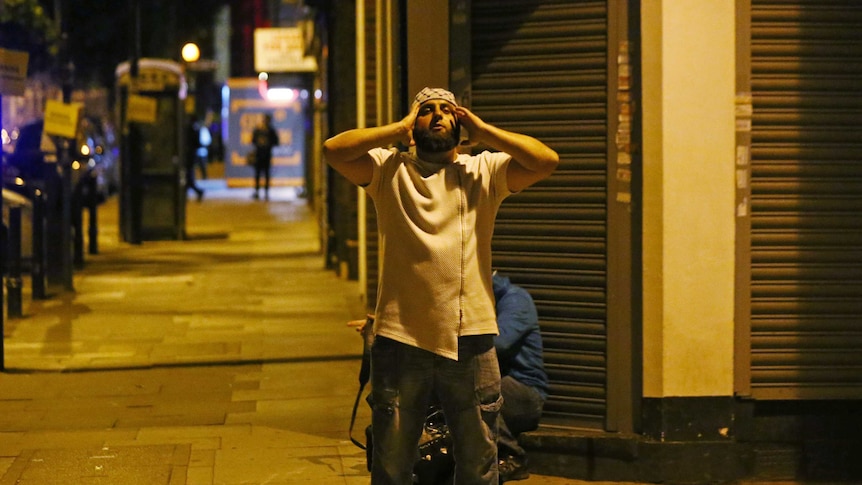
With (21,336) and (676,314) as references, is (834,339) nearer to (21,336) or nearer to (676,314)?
(676,314)

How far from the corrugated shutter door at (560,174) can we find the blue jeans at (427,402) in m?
2.07

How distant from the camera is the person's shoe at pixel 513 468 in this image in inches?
268

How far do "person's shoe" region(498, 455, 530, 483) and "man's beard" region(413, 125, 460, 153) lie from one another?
7.74 ft

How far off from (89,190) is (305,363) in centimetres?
952

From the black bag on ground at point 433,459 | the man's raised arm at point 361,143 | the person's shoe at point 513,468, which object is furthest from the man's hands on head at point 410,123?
the person's shoe at point 513,468

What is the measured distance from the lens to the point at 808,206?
6973mm

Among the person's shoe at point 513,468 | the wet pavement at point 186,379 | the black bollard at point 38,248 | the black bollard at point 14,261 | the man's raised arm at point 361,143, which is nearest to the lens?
the man's raised arm at point 361,143

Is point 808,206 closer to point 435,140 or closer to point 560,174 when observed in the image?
point 560,174

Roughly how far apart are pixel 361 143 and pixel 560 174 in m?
2.38

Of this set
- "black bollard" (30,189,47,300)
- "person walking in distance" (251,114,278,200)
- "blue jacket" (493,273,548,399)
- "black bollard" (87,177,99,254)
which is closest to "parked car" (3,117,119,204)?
"black bollard" (87,177,99,254)

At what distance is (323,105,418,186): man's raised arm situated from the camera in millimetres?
4891

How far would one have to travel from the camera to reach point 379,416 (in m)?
5.02

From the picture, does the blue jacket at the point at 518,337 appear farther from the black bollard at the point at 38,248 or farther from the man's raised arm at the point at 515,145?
the black bollard at the point at 38,248

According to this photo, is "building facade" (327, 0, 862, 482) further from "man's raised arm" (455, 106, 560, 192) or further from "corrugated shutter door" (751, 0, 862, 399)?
"man's raised arm" (455, 106, 560, 192)
